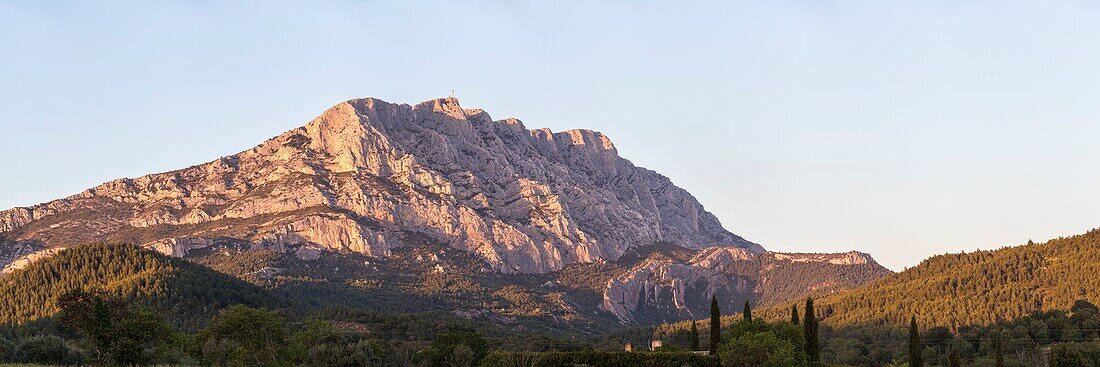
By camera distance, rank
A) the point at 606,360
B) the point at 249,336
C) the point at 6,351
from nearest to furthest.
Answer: the point at 6,351 → the point at 249,336 → the point at 606,360

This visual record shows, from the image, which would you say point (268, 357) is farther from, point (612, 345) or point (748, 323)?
point (612, 345)

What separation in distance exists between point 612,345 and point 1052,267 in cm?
8355

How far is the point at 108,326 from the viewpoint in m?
92.3

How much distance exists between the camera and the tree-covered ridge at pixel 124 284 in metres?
171

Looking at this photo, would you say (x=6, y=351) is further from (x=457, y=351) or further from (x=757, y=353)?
(x=757, y=353)

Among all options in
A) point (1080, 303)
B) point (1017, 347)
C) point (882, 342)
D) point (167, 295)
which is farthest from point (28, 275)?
point (1080, 303)

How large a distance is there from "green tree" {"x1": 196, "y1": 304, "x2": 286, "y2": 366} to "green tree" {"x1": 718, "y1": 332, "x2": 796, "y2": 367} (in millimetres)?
48771

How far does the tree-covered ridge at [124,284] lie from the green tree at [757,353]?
3422 inches

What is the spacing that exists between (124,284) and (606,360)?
93.9 m

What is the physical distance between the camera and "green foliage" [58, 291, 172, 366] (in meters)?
90.6

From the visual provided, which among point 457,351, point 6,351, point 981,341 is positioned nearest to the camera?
point 6,351

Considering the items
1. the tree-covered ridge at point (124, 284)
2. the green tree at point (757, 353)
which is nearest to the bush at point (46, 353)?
the tree-covered ridge at point (124, 284)

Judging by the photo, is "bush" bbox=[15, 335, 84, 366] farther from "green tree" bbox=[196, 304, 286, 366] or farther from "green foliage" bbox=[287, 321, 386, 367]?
"green foliage" bbox=[287, 321, 386, 367]

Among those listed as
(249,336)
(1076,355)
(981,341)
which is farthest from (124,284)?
(1076,355)
